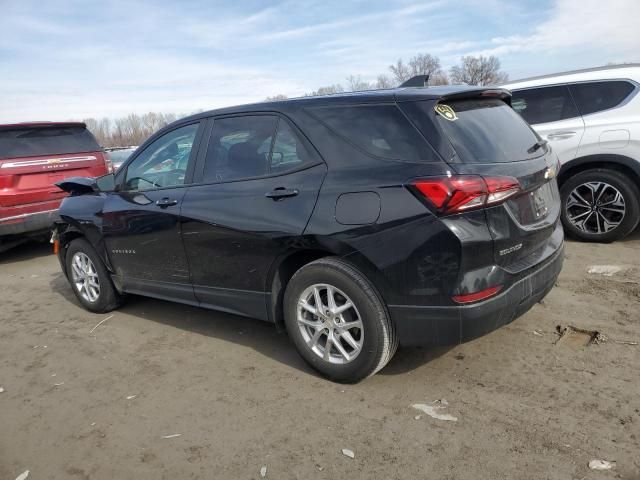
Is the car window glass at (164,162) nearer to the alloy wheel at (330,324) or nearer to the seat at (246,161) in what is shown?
the seat at (246,161)

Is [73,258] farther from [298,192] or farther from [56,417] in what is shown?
[298,192]

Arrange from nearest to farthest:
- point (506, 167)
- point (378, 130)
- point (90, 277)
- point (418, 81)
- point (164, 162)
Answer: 1. point (506, 167)
2. point (378, 130)
3. point (418, 81)
4. point (164, 162)
5. point (90, 277)

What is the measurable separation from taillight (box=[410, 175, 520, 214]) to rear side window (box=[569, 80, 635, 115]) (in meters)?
3.90

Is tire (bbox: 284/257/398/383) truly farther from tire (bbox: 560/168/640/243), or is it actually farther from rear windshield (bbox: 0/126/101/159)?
rear windshield (bbox: 0/126/101/159)

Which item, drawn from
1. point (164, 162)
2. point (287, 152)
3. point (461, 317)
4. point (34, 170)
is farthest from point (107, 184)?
point (461, 317)

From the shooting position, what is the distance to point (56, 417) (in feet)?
10.8

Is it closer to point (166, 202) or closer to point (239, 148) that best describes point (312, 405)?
point (239, 148)

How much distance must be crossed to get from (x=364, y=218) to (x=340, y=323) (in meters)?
0.69

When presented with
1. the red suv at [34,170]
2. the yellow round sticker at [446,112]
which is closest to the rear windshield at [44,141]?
the red suv at [34,170]

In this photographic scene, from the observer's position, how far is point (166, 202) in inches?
161

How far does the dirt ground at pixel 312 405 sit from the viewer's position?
2.60m

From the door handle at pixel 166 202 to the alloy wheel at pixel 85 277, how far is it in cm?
135

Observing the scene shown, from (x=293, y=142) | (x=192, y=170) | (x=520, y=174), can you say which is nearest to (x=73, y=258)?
(x=192, y=170)

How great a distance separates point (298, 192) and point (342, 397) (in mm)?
1294
